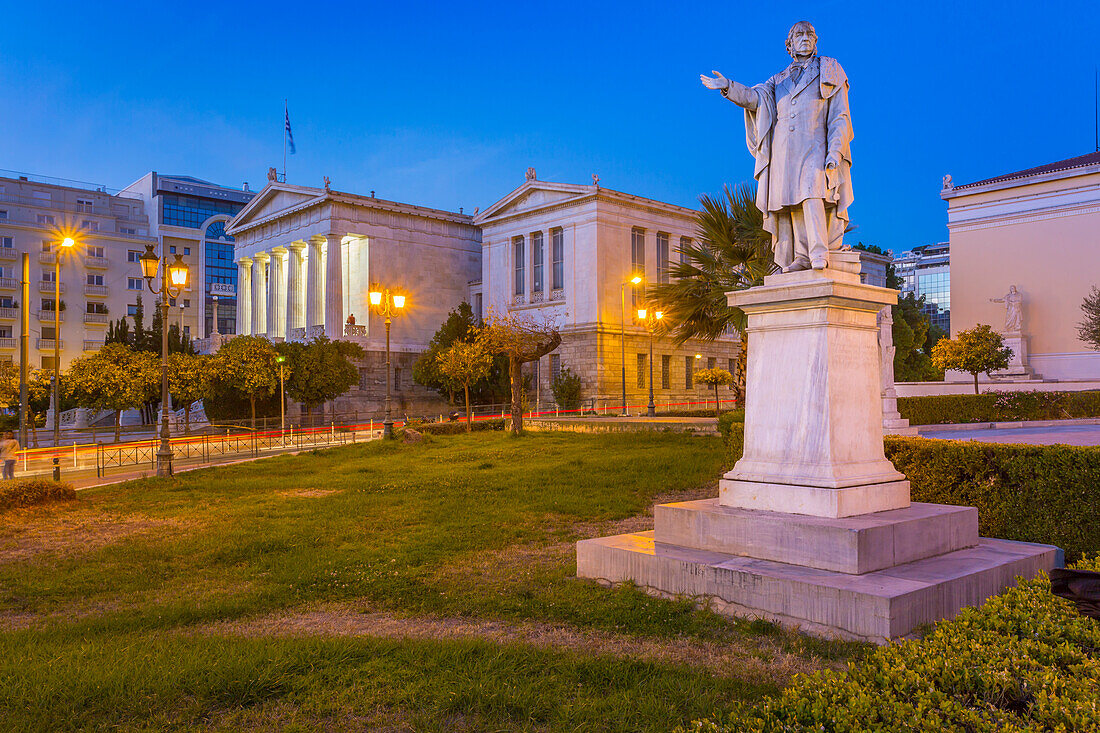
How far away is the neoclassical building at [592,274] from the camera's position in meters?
50.2

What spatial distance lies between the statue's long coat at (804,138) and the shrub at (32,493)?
13028 millimetres

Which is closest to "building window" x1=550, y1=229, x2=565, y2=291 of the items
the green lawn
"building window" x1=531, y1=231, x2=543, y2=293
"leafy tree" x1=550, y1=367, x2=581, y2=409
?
"building window" x1=531, y1=231, x2=543, y2=293

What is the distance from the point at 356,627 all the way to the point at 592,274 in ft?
149

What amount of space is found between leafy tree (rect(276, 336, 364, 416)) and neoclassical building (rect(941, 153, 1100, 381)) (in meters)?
35.7

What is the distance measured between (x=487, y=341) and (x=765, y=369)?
26703 mm

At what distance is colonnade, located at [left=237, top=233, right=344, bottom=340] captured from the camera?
179 ft

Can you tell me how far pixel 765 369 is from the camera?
6.86 metres

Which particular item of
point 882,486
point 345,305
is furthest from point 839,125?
point 345,305

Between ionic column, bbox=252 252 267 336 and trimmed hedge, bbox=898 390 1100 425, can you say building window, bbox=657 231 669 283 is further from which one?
ionic column, bbox=252 252 267 336

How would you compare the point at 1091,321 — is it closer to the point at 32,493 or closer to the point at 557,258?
the point at 557,258

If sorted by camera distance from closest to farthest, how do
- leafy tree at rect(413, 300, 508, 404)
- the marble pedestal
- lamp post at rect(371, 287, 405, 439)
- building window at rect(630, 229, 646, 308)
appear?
the marble pedestal, lamp post at rect(371, 287, 405, 439), leafy tree at rect(413, 300, 508, 404), building window at rect(630, 229, 646, 308)

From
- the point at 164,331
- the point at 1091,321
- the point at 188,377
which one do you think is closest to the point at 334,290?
the point at 188,377

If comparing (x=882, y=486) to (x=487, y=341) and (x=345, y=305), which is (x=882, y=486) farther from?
(x=345, y=305)

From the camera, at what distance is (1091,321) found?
38.3 meters
